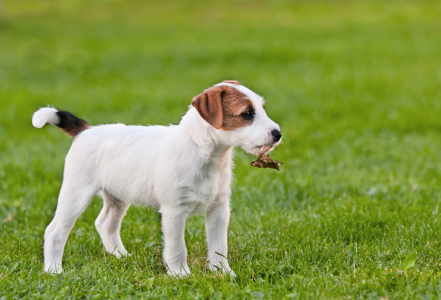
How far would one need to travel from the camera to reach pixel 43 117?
428cm

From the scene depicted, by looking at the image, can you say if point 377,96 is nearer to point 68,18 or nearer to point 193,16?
point 193,16

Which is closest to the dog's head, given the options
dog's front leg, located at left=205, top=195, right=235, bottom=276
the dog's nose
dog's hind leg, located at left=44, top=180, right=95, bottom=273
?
the dog's nose

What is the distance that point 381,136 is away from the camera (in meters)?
→ 8.72

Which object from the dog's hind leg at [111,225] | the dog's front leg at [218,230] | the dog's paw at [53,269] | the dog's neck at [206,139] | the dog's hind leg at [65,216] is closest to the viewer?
the dog's neck at [206,139]

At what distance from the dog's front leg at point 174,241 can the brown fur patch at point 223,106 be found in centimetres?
75

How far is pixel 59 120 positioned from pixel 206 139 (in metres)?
1.38

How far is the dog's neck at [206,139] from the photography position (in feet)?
12.5

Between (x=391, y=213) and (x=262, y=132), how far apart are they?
6.78ft

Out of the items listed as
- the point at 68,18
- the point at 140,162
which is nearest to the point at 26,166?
the point at 140,162

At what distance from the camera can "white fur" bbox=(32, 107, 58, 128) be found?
427cm

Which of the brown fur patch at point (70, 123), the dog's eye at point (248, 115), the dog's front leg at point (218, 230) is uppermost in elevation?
the dog's eye at point (248, 115)

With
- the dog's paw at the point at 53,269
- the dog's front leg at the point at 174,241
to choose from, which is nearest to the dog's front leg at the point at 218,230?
the dog's front leg at the point at 174,241

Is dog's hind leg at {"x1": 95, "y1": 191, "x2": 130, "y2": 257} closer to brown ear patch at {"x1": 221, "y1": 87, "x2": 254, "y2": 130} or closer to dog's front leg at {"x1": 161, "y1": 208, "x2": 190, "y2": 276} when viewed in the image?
dog's front leg at {"x1": 161, "y1": 208, "x2": 190, "y2": 276}

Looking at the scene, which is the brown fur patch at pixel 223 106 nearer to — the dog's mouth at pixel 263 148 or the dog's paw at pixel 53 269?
the dog's mouth at pixel 263 148
